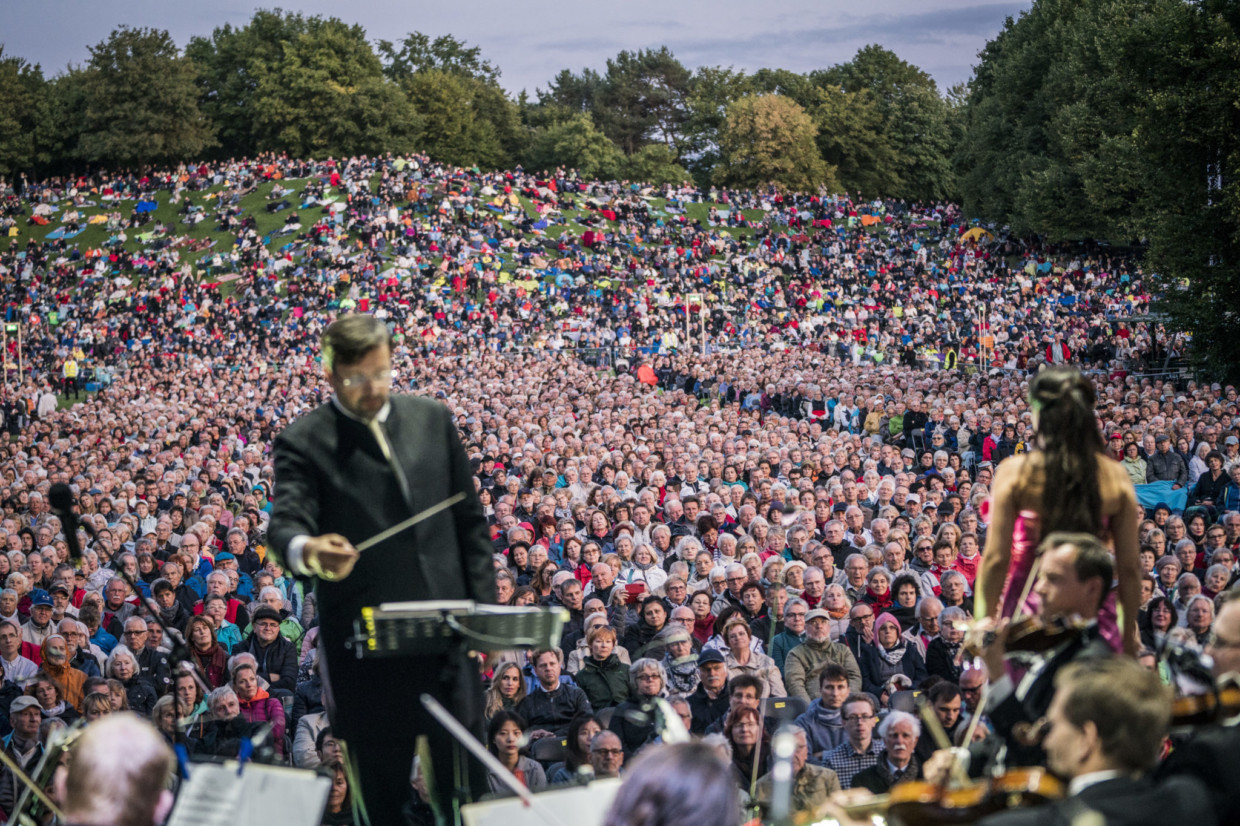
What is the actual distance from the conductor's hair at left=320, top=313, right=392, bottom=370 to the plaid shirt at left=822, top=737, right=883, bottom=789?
3.24m

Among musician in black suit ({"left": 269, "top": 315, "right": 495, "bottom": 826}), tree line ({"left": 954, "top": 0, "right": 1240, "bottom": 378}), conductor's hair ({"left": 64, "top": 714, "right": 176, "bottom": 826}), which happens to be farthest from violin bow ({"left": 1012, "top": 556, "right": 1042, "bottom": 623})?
tree line ({"left": 954, "top": 0, "right": 1240, "bottom": 378})

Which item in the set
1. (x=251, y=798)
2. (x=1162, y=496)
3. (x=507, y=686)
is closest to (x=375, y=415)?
(x=251, y=798)

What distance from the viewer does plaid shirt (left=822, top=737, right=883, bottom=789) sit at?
514 cm

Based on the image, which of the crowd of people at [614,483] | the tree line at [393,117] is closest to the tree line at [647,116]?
the tree line at [393,117]

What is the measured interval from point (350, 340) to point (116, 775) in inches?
45.6

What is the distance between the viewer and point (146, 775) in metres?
2.12

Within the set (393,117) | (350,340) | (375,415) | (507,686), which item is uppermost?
(393,117)

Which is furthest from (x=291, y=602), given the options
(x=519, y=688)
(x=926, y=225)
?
(x=926, y=225)

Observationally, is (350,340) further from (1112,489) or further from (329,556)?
(1112,489)

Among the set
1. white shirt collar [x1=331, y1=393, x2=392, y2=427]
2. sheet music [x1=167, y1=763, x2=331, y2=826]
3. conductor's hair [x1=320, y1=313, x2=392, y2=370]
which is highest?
conductor's hair [x1=320, y1=313, x2=392, y2=370]

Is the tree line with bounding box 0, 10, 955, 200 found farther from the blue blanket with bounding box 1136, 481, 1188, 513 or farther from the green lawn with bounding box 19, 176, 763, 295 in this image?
the blue blanket with bounding box 1136, 481, 1188, 513

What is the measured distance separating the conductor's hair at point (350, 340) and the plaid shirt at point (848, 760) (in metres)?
3.24

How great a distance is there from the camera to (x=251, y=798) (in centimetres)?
256

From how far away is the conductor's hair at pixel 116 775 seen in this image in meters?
2.07
